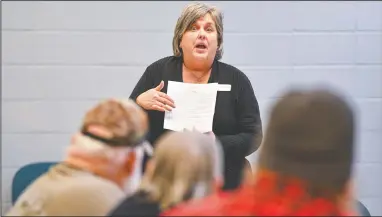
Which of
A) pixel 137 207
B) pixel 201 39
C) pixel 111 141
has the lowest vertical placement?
pixel 137 207

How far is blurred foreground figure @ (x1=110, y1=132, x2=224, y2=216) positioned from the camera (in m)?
1.65

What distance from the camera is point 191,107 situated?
270 centimetres

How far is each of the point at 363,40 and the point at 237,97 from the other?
154cm

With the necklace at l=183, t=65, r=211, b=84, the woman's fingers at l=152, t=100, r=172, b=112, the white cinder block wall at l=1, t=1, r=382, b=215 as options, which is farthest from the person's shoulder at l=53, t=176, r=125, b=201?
the white cinder block wall at l=1, t=1, r=382, b=215

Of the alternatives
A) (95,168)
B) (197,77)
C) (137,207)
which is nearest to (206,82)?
(197,77)

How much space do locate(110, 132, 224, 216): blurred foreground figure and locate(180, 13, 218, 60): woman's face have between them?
41.9 inches

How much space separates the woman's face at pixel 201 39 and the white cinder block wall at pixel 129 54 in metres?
1.13

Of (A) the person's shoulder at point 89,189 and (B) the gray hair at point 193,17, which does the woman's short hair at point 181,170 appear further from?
(B) the gray hair at point 193,17

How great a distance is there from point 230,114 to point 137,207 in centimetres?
110

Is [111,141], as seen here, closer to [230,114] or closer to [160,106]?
[160,106]

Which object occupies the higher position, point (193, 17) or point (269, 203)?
point (193, 17)

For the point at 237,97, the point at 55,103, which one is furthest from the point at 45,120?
the point at 237,97

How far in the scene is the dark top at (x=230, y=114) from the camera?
266 centimetres

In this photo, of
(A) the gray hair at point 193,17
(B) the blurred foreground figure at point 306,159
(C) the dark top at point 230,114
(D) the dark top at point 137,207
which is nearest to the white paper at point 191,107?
(C) the dark top at point 230,114
